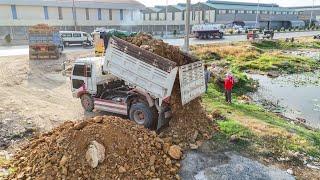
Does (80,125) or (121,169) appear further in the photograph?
(80,125)

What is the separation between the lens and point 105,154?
8320mm

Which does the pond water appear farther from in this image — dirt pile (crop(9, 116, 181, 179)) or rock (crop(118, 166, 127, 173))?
rock (crop(118, 166, 127, 173))

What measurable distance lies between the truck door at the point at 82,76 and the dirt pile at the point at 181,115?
236 cm

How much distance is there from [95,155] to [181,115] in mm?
3814

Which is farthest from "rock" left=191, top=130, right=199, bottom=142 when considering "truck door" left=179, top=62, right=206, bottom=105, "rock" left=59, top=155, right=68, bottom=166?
"rock" left=59, top=155, right=68, bottom=166

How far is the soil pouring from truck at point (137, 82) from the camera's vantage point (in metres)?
10.7

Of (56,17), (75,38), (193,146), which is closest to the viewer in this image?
(193,146)

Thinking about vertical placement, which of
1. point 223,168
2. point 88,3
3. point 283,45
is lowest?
point 223,168

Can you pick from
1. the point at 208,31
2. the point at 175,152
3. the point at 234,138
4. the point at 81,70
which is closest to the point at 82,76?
the point at 81,70

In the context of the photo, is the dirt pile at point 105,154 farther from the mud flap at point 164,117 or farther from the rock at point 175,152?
the mud flap at point 164,117

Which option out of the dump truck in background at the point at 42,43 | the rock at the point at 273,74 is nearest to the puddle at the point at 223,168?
the rock at the point at 273,74

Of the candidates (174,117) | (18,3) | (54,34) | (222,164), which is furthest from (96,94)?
(18,3)

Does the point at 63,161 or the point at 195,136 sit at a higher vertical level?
the point at 63,161

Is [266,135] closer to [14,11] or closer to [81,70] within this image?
[81,70]
